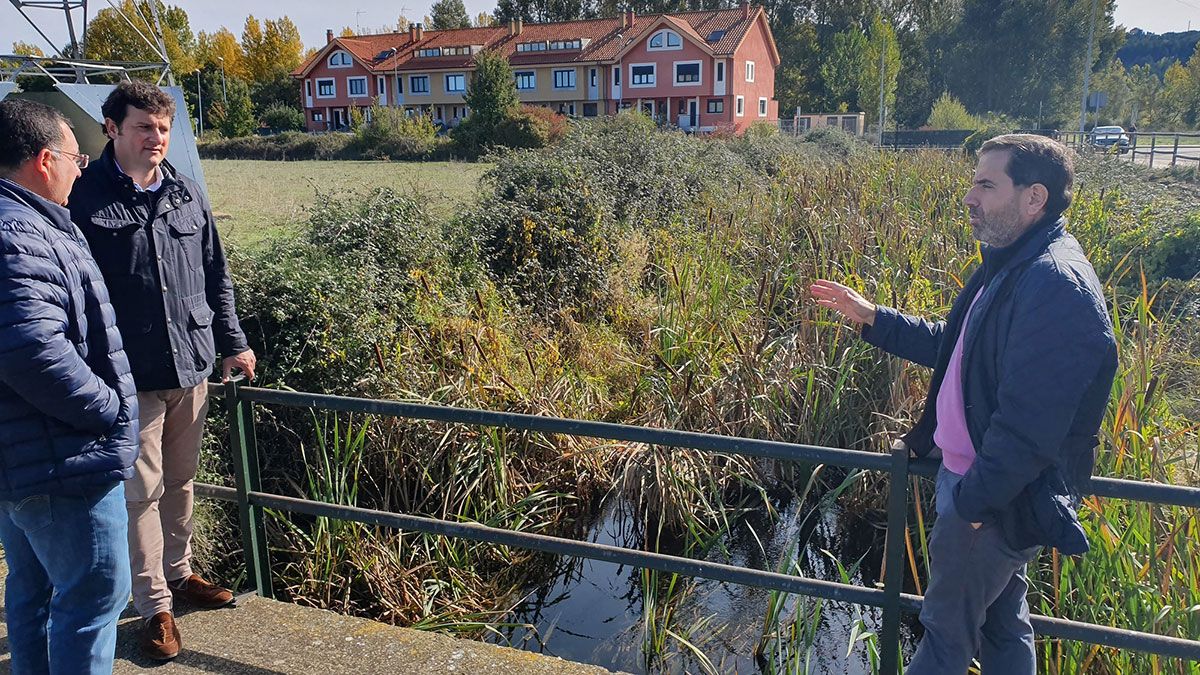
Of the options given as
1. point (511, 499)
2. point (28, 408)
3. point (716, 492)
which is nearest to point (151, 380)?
point (28, 408)

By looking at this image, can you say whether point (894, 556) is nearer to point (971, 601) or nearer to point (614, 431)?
point (971, 601)

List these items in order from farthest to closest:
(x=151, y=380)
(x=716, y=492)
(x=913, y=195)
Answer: (x=913, y=195), (x=716, y=492), (x=151, y=380)

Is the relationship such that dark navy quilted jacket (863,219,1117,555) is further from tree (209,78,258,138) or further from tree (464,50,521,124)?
tree (209,78,258,138)

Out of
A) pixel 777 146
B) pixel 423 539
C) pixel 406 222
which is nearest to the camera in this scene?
pixel 423 539

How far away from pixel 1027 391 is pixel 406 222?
220 inches

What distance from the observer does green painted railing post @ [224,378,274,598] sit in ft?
11.1

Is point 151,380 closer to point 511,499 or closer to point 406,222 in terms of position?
point 511,499

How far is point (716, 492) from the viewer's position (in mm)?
5305

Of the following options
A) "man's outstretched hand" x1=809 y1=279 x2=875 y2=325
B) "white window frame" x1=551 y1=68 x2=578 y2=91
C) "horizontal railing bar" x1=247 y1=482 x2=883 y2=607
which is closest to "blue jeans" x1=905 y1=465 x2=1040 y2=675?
"horizontal railing bar" x1=247 y1=482 x2=883 y2=607

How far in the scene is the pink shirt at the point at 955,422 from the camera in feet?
7.98

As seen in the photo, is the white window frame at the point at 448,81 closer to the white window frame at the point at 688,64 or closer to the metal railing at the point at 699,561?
the white window frame at the point at 688,64

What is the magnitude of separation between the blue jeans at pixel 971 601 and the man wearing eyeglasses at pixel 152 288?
2495 millimetres

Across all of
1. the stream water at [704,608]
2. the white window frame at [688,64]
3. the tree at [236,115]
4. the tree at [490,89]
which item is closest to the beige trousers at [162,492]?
the stream water at [704,608]

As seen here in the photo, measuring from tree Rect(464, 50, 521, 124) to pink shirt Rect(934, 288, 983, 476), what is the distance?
128ft
